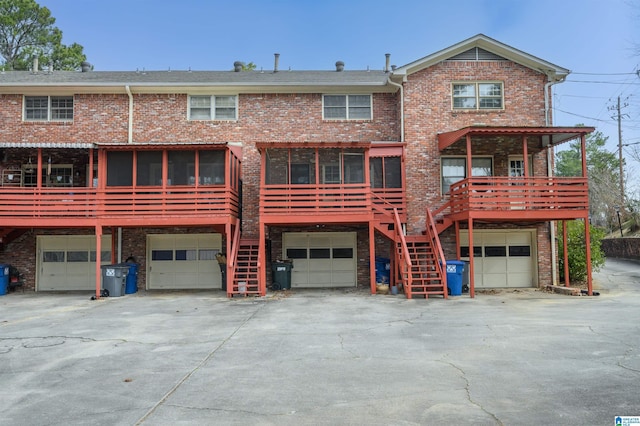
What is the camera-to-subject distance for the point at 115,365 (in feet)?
22.1

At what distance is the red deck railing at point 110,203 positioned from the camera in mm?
15164

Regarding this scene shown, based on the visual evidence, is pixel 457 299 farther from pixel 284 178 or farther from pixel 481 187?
pixel 284 178

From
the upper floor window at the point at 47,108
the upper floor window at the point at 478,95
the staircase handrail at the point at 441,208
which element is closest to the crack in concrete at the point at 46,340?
the staircase handrail at the point at 441,208

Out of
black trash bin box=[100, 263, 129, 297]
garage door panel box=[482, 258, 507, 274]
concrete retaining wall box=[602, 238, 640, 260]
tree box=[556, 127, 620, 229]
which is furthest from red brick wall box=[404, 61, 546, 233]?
tree box=[556, 127, 620, 229]

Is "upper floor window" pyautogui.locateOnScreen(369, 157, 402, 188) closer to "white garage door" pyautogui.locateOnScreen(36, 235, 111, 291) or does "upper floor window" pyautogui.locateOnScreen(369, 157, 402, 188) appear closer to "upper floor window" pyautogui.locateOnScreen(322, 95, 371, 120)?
"upper floor window" pyautogui.locateOnScreen(322, 95, 371, 120)

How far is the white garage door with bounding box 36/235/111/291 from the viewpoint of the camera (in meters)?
17.5

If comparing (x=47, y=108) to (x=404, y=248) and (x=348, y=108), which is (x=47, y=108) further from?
(x=404, y=248)

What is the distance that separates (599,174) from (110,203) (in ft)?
130

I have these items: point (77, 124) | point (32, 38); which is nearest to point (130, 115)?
point (77, 124)

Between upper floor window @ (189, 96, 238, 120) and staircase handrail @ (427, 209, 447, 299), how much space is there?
26.4 ft

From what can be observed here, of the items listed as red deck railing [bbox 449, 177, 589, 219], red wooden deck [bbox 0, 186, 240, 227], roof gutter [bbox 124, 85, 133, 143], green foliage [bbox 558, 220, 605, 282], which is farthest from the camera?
green foliage [bbox 558, 220, 605, 282]

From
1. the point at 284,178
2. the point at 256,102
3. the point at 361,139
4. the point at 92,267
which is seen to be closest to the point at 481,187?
the point at 361,139

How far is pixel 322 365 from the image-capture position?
6.62 meters

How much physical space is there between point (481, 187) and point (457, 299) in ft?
11.7
